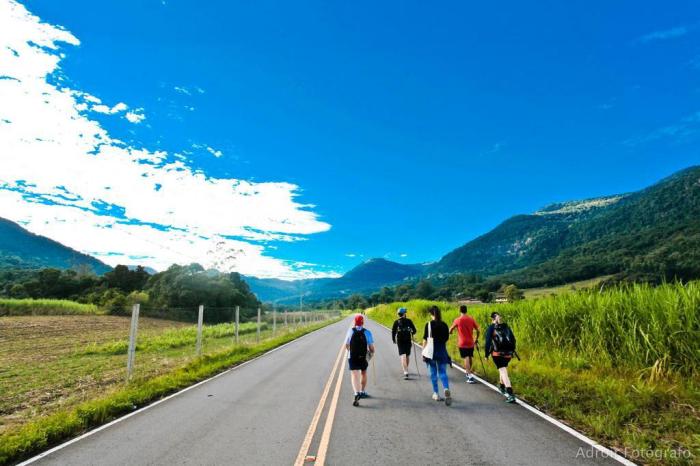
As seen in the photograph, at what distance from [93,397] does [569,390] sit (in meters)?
11.2

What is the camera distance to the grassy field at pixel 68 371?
6977mm

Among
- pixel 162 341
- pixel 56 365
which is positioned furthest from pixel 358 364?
pixel 162 341

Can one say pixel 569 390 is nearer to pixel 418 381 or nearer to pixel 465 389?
pixel 465 389

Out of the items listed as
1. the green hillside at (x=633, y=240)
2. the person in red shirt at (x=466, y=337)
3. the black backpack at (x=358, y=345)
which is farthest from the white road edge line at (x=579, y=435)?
the green hillside at (x=633, y=240)

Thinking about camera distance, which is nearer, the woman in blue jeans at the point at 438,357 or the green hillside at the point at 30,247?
the woman in blue jeans at the point at 438,357

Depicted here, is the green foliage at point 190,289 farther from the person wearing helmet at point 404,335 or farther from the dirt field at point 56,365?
the person wearing helmet at point 404,335

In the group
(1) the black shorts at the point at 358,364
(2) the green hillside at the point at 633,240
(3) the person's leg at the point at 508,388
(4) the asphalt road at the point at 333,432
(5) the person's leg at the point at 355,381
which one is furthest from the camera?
(2) the green hillside at the point at 633,240

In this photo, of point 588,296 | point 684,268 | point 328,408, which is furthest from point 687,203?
point 328,408

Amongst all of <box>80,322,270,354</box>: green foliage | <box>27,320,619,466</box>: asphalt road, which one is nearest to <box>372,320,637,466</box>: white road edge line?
<box>27,320,619,466</box>: asphalt road

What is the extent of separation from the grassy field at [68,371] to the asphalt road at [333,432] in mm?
942

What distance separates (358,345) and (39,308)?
3764 centimetres

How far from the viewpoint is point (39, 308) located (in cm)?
3366

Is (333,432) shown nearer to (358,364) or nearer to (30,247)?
(358,364)

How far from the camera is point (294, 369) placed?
13273mm
